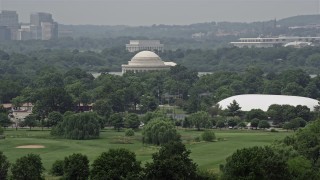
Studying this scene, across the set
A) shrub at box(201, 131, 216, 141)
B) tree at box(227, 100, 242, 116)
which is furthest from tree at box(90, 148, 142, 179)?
tree at box(227, 100, 242, 116)

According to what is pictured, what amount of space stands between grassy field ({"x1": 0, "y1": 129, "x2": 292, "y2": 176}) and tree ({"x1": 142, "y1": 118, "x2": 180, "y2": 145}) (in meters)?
0.85

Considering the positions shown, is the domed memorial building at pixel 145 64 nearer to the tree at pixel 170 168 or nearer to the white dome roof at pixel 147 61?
the white dome roof at pixel 147 61

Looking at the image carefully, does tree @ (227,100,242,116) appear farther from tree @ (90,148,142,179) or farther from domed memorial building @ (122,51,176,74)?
domed memorial building @ (122,51,176,74)

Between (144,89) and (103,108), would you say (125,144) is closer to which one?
(103,108)

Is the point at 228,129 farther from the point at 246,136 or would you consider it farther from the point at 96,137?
the point at 96,137

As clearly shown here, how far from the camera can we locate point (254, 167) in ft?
151

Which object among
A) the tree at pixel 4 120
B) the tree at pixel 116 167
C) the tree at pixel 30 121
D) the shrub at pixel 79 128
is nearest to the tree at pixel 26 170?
the tree at pixel 116 167

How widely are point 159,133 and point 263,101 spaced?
2606 centimetres

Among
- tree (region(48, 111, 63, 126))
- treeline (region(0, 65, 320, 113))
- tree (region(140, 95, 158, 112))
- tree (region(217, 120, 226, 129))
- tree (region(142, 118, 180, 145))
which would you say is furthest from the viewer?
tree (region(140, 95, 158, 112))

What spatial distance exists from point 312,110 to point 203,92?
1081 inches

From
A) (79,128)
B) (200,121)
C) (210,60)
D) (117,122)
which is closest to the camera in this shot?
(79,128)

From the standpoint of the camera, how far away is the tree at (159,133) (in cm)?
6875

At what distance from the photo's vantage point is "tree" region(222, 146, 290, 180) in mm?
45906

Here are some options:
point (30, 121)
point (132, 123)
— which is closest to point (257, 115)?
point (132, 123)
